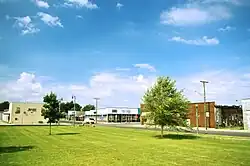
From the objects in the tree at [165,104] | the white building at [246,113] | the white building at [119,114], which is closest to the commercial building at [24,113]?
the white building at [119,114]

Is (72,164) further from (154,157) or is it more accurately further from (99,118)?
(99,118)

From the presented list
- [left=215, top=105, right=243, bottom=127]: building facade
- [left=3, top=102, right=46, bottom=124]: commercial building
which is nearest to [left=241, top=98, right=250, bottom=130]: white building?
[left=215, top=105, right=243, bottom=127]: building facade

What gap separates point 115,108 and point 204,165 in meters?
104

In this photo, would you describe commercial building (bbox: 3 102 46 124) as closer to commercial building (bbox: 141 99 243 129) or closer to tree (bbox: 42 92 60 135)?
commercial building (bbox: 141 99 243 129)

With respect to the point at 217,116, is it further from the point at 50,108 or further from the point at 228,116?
the point at 50,108

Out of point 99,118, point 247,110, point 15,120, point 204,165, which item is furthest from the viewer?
point 99,118

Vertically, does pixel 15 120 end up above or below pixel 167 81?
below

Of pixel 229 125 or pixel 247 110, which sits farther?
pixel 229 125

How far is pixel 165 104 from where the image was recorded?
35.0 metres

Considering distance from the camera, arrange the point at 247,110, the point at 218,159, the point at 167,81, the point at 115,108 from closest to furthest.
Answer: the point at 218,159 → the point at 167,81 → the point at 247,110 → the point at 115,108

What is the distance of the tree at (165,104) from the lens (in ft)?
115

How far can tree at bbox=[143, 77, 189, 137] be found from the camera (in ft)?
115

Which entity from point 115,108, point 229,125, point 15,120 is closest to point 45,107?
point 229,125

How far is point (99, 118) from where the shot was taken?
417 feet
